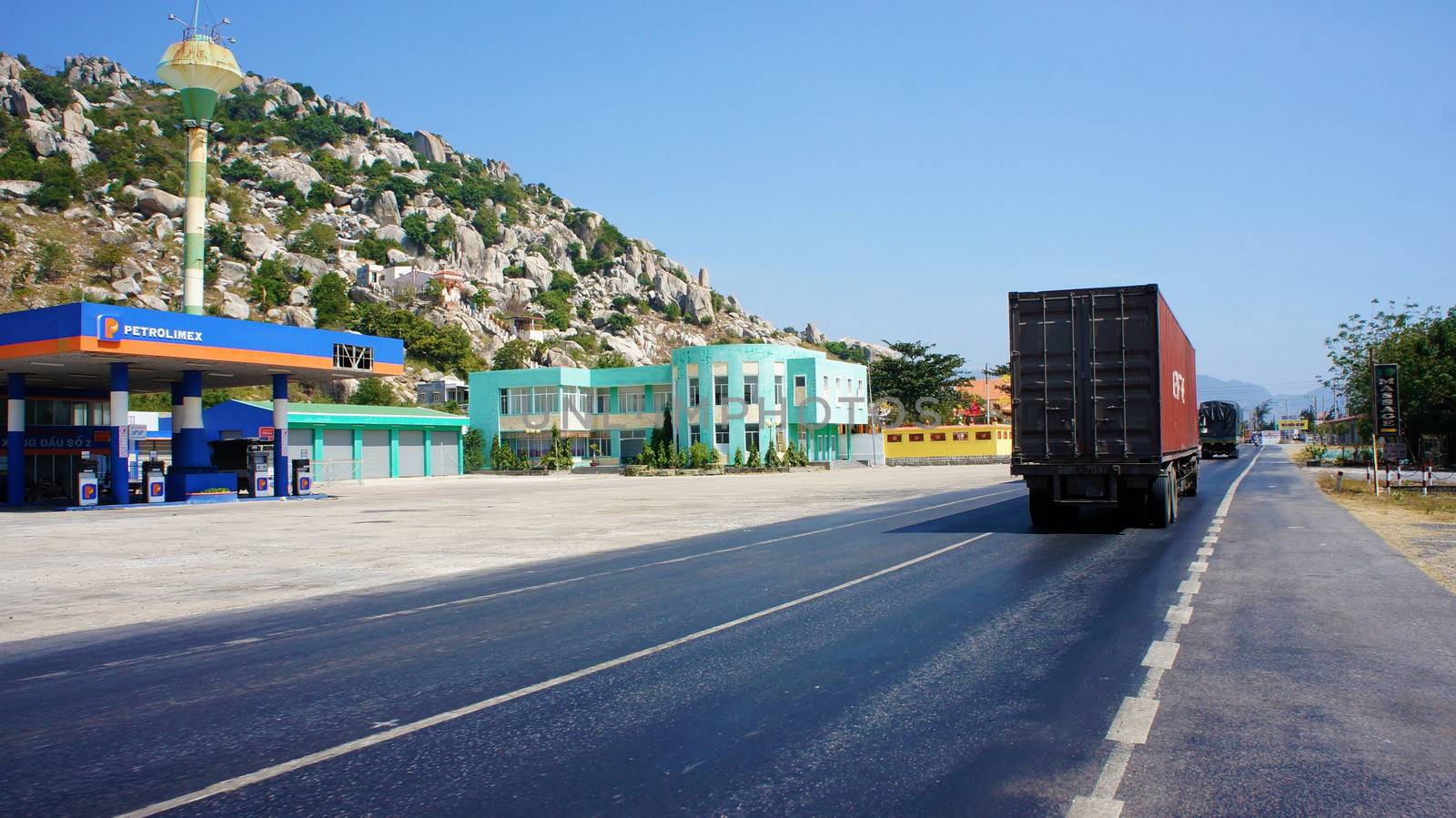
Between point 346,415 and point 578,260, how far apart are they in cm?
13012

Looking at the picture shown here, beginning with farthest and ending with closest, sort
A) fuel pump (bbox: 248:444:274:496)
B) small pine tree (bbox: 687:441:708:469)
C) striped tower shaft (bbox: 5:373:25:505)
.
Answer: small pine tree (bbox: 687:441:708:469) < fuel pump (bbox: 248:444:274:496) < striped tower shaft (bbox: 5:373:25:505)

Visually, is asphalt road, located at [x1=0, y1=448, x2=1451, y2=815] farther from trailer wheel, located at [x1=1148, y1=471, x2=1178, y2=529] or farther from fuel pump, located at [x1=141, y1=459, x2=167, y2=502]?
fuel pump, located at [x1=141, y1=459, x2=167, y2=502]

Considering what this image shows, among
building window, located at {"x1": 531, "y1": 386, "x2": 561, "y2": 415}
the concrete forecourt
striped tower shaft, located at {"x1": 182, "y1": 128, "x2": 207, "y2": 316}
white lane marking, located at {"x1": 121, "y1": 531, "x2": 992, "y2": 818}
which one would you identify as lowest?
the concrete forecourt

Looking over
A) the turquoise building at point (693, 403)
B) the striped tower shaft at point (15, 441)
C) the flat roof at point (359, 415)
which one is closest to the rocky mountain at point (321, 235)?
the turquoise building at point (693, 403)

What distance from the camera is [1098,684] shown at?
20.4 ft

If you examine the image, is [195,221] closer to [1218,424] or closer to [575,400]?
[575,400]

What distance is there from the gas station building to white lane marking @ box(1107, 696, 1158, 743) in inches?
1179

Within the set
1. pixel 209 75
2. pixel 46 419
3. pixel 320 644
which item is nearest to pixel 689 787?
pixel 320 644

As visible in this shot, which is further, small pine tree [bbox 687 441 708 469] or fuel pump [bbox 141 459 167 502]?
small pine tree [bbox 687 441 708 469]

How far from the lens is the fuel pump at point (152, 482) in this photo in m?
33.7

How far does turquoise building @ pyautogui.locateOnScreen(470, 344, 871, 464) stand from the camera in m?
64.2

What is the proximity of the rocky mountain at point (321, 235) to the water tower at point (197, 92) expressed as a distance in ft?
182

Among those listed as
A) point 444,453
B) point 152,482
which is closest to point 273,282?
point 444,453

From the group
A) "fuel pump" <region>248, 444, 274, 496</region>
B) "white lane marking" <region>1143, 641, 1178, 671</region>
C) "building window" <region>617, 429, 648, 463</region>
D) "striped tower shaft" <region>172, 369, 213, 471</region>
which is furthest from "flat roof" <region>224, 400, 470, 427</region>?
"white lane marking" <region>1143, 641, 1178, 671</region>
